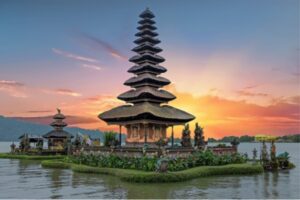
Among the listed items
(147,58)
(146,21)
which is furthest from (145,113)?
(146,21)

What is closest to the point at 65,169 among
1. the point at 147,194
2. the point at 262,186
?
the point at 147,194

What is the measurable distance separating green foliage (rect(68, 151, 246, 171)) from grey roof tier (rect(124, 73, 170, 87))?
10.9 m

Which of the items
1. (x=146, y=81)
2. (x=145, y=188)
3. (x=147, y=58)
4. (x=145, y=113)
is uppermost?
(x=147, y=58)

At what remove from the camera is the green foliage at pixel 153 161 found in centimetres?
2752

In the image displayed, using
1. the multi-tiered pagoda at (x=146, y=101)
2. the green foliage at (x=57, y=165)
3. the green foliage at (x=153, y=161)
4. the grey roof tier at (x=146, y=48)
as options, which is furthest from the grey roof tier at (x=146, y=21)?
the green foliage at (x=57, y=165)

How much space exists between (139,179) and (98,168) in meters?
7.01

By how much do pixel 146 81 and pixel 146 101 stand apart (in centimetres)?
281

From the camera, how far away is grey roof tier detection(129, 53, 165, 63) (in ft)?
138

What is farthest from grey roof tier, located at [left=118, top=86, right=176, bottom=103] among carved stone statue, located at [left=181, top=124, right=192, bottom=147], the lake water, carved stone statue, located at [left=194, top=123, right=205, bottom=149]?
the lake water

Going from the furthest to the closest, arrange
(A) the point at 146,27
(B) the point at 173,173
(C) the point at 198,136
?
(A) the point at 146,27
(C) the point at 198,136
(B) the point at 173,173

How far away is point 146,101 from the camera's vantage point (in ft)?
128

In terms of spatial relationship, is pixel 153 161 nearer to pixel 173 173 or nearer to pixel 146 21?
pixel 173 173

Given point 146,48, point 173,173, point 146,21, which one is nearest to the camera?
point 173,173

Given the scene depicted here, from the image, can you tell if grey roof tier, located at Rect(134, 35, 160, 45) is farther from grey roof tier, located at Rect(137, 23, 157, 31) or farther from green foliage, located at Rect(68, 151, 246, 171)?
green foliage, located at Rect(68, 151, 246, 171)
